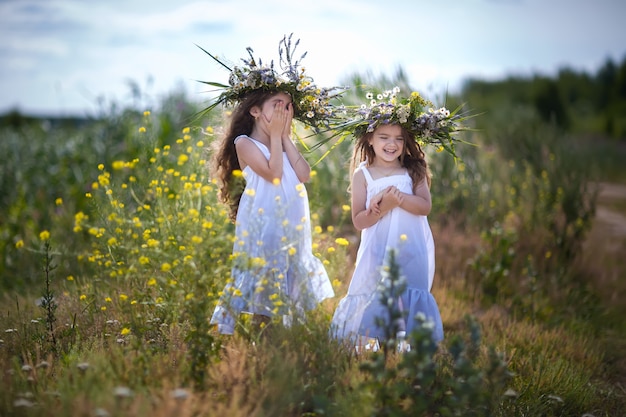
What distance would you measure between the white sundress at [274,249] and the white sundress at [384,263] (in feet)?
0.71

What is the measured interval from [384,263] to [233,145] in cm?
133

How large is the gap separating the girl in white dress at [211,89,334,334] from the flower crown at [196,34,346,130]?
55mm

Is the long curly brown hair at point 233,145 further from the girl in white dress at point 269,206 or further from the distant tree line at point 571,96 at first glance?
the distant tree line at point 571,96

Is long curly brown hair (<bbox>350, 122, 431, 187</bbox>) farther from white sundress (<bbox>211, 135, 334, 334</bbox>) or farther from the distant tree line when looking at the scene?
the distant tree line

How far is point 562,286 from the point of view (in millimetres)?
6801

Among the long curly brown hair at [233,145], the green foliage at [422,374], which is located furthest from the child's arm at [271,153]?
the green foliage at [422,374]

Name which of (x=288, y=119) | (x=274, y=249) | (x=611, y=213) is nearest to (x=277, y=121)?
(x=288, y=119)

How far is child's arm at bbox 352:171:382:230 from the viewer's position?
4.12m

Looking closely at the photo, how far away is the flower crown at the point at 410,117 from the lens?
13.8 feet

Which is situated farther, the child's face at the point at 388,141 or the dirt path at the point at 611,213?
the dirt path at the point at 611,213

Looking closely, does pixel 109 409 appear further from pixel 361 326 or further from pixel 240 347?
pixel 361 326

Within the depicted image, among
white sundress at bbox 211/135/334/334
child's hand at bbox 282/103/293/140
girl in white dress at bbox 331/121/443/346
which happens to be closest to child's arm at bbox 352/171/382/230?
girl in white dress at bbox 331/121/443/346

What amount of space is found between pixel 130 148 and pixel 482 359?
18.2ft

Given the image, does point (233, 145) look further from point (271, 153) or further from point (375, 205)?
point (375, 205)
